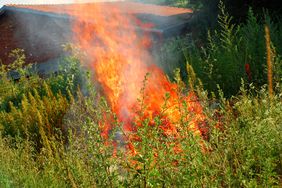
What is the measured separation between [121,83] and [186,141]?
3933 millimetres

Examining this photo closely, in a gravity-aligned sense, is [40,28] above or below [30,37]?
above

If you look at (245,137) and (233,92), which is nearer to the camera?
(245,137)

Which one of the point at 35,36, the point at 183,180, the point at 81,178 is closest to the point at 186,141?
the point at 183,180

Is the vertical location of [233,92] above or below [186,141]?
below

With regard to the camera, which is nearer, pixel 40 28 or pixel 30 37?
pixel 30 37

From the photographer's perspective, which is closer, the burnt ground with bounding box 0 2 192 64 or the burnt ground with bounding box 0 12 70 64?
the burnt ground with bounding box 0 2 192 64

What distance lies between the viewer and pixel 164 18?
21.9 m

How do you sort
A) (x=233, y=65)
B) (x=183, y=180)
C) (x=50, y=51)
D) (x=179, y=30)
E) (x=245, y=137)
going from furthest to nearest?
1. (x=50, y=51)
2. (x=179, y=30)
3. (x=233, y=65)
4. (x=245, y=137)
5. (x=183, y=180)

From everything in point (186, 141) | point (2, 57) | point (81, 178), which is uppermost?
point (186, 141)

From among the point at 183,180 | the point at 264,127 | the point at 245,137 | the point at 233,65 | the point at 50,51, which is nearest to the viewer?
the point at 183,180

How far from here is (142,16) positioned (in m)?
21.4

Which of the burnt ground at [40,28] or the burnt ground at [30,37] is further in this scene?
the burnt ground at [30,37]

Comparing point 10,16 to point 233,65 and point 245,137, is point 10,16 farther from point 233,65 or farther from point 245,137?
point 245,137

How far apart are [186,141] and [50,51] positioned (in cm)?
1941
